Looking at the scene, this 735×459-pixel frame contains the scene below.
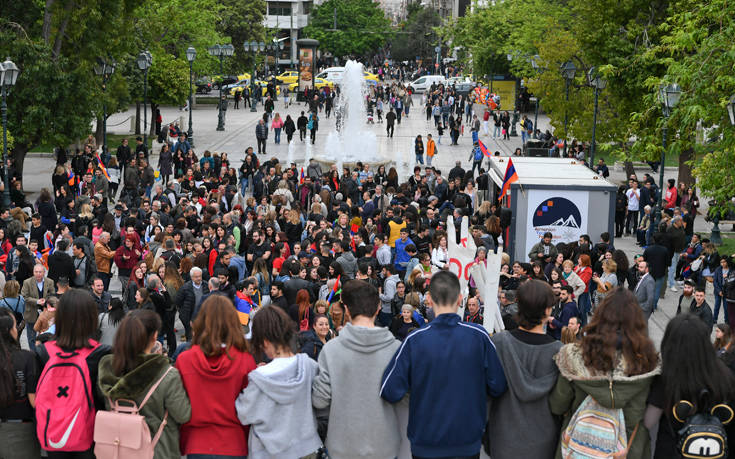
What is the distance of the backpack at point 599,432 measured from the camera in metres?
5.14

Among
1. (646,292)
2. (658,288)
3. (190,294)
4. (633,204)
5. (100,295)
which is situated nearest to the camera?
(100,295)

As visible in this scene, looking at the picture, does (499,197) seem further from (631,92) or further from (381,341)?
(381,341)

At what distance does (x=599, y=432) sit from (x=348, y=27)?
351 feet

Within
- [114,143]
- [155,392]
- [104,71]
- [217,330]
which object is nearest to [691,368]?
[217,330]

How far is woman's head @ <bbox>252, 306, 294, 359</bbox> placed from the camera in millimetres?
5500

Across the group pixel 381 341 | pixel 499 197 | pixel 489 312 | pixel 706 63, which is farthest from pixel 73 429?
pixel 499 197

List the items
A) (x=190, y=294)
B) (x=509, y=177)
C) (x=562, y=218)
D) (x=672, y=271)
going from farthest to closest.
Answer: (x=509, y=177) → (x=672, y=271) → (x=562, y=218) → (x=190, y=294)

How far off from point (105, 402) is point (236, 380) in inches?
32.6

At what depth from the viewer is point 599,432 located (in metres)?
5.14

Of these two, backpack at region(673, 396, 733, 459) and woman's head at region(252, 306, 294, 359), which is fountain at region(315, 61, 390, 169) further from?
backpack at region(673, 396, 733, 459)

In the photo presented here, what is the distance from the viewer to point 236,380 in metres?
5.42

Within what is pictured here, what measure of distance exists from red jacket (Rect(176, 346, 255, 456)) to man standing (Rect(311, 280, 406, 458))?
1.53ft

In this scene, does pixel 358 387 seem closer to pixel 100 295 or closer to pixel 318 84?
pixel 100 295

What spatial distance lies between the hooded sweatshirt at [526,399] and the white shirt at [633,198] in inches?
768
